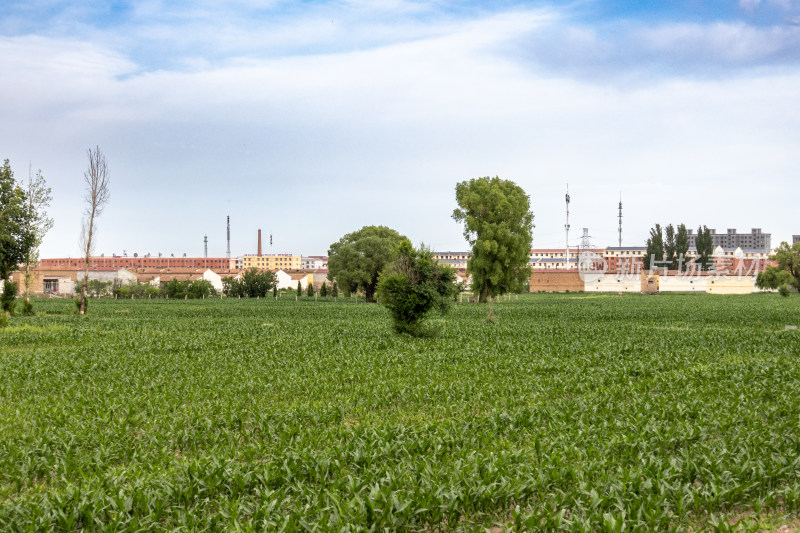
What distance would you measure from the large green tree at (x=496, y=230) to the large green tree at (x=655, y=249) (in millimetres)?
63528

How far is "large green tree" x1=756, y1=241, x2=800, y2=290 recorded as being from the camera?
97688 millimetres

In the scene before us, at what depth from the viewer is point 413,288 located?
86.4 ft

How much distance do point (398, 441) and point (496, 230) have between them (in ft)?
163

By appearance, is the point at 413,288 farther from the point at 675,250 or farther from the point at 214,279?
the point at 675,250

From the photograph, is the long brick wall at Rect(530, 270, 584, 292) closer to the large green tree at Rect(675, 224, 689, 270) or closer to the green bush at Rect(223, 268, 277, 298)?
the large green tree at Rect(675, 224, 689, 270)

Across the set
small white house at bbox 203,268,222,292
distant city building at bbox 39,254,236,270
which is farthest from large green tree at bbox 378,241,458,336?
distant city building at bbox 39,254,236,270

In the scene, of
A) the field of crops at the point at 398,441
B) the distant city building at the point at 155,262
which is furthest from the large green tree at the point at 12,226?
the distant city building at the point at 155,262

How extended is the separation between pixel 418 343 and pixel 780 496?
16.8 m

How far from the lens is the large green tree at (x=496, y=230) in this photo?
57.2 m

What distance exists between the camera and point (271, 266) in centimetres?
19112

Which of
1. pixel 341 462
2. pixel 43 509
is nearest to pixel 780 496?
pixel 341 462

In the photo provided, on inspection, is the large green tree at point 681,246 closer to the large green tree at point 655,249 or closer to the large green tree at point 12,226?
the large green tree at point 655,249

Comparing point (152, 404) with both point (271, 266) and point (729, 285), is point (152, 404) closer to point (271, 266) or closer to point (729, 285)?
point (729, 285)

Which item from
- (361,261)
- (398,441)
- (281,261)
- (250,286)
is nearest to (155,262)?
(281,261)
